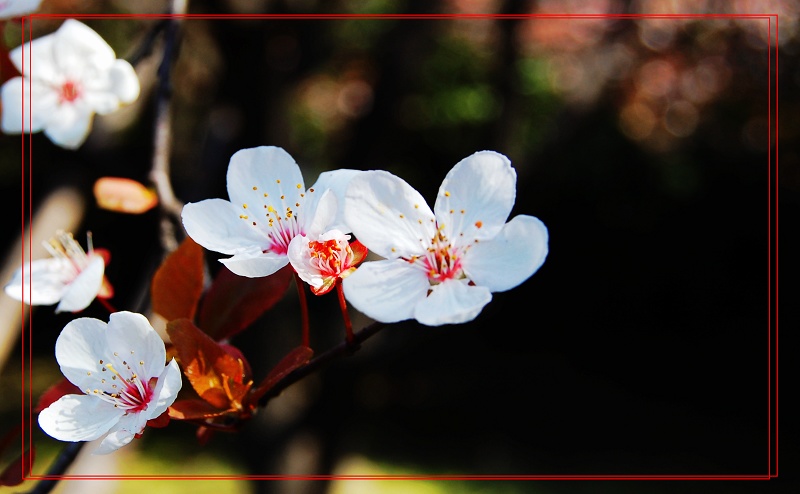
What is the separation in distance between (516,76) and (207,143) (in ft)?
3.51

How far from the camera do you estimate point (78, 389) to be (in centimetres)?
67

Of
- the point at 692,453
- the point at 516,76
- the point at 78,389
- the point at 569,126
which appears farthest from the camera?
the point at 692,453

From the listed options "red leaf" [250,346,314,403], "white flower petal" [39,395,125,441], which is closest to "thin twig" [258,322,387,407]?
"red leaf" [250,346,314,403]

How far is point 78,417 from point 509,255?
14.0 inches

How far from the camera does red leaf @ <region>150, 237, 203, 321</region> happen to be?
648 millimetres

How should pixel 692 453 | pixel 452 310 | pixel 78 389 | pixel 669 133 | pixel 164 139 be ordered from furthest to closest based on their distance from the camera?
1. pixel 669 133
2. pixel 692 453
3. pixel 164 139
4. pixel 78 389
5. pixel 452 310

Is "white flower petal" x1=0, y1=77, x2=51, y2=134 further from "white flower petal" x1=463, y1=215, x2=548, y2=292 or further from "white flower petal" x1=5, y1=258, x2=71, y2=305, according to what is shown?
"white flower petal" x1=463, y1=215, x2=548, y2=292

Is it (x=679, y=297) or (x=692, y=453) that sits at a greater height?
(x=679, y=297)

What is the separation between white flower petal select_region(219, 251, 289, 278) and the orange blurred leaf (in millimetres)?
239

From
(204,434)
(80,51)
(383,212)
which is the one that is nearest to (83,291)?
(204,434)

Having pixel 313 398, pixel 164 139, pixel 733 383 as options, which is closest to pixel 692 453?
pixel 733 383

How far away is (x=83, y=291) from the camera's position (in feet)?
2.02

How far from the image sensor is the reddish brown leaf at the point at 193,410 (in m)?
0.57

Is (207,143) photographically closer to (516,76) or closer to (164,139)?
(516,76)
